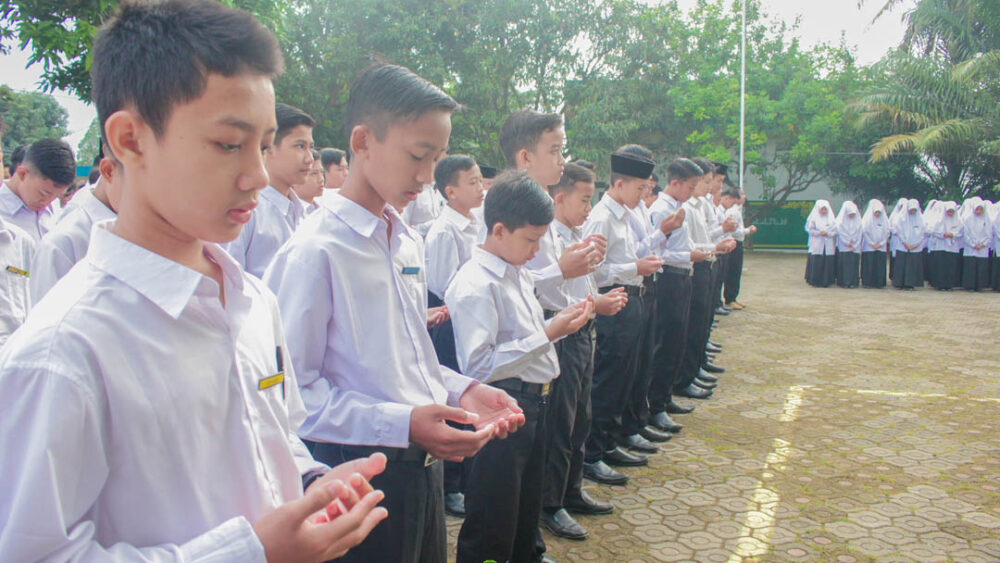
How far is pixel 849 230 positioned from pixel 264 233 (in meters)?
13.6

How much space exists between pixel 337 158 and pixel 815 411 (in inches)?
182

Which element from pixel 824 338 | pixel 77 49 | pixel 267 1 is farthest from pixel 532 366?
pixel 267 1

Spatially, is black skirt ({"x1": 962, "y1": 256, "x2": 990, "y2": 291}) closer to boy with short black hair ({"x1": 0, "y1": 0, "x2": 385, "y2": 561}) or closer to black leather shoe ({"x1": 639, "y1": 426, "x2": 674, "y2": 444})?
black leather shoe ({"x1": 639, "y1": 426, "x2": 674, "y2": 444})

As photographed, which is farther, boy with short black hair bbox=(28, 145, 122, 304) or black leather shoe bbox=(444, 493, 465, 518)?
black leather shoe bbox=(444, 493, 465, 518)

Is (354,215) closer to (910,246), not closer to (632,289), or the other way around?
(632,289)

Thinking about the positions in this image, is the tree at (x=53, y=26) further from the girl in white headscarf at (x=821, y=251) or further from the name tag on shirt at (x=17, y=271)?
the girl in white headscarf at (x=821, y=251)

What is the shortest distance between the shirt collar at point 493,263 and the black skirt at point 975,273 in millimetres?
14250

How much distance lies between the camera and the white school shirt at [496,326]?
9.60 ft

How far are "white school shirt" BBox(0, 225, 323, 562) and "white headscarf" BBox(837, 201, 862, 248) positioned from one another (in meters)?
15.2

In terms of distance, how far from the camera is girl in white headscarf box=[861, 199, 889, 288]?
14508mm

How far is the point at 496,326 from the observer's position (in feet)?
9.73

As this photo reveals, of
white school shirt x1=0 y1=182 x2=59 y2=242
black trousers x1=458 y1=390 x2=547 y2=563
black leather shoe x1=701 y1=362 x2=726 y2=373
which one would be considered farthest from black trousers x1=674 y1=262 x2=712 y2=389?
white school shirt x1=0 y1=182 x2=59 y2=242

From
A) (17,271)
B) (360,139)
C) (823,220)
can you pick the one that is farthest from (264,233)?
(823,220)

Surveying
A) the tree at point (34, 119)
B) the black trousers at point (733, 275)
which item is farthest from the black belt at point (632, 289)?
the tree at point (34, 119)
